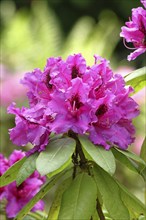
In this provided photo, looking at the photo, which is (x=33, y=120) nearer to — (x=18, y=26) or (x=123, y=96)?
(x=123, y=96)

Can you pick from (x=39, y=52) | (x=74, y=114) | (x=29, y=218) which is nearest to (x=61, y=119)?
(x=74, y=114)

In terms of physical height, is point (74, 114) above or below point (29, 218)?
above

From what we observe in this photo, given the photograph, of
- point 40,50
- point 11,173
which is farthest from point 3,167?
point 40,50

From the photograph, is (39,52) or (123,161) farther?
(39,52)

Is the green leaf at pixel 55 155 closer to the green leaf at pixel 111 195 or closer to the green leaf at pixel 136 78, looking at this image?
the green leaf at pixel 111 195

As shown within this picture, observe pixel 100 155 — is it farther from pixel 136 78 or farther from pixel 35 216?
pixel 35 216

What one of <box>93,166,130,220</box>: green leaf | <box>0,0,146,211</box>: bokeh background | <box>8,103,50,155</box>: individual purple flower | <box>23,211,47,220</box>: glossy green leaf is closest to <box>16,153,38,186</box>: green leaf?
<box>8,103,50,155</box>: individual purple flower

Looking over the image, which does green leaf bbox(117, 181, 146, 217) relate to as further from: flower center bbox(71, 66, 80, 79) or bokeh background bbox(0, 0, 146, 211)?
bokeh background bbox(0, 0, 146, 211)
